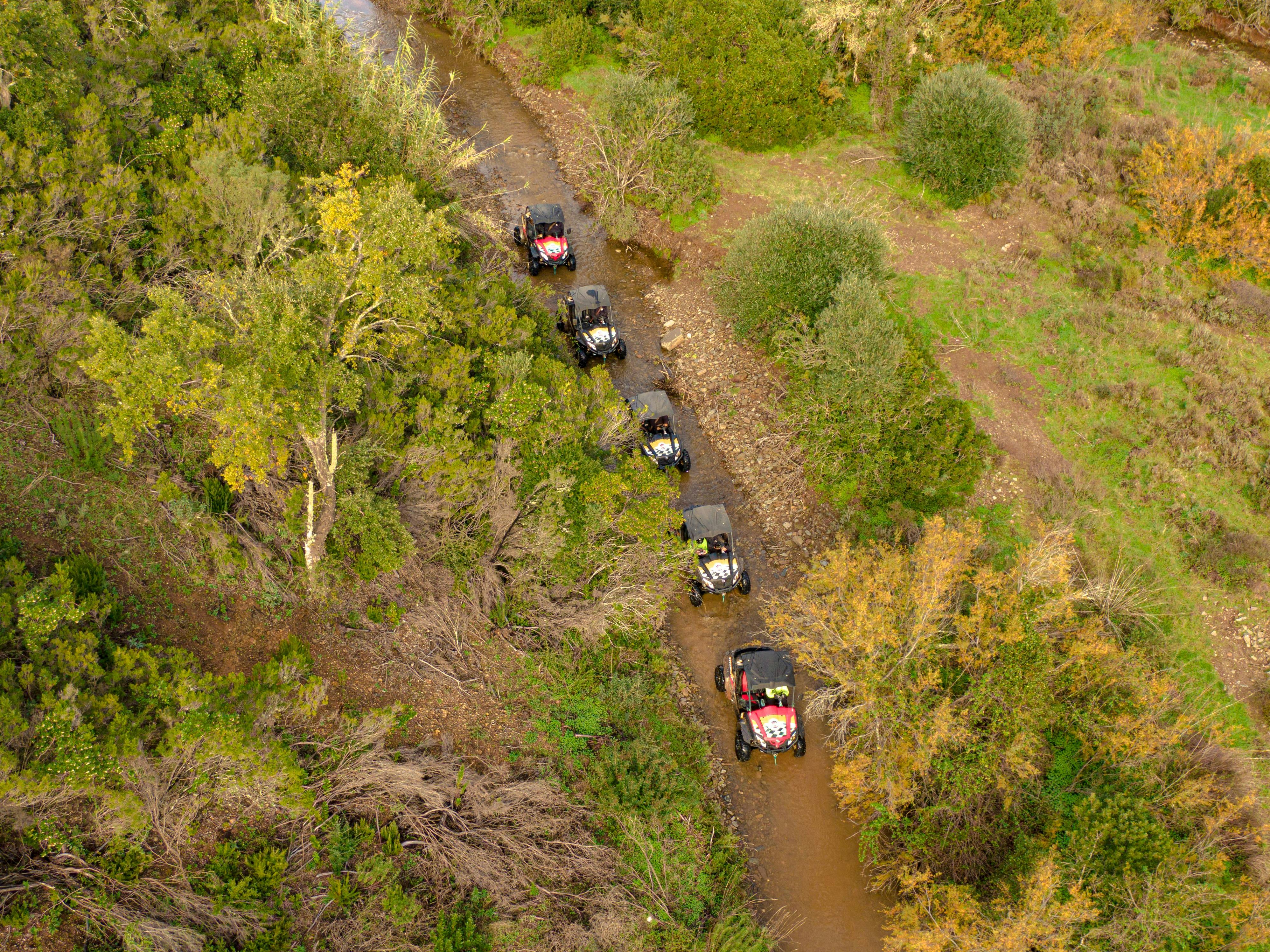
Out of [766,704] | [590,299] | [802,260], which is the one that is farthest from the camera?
[590,299]

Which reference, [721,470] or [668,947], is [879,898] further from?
[721,470]

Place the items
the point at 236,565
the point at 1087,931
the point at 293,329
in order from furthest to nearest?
the point at 236,565 → the point at 1087,931 → the point at 293,329

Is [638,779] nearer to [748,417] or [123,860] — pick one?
[123,860]

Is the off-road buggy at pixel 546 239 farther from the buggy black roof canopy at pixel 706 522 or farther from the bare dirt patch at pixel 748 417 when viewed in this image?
the buggy black roof canopy at pixel 706 522

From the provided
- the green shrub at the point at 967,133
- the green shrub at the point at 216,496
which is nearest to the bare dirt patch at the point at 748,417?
the green shrub at the point at 967,133

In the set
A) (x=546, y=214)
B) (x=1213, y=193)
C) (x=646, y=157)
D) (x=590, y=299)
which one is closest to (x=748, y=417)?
(x=590, y=299)

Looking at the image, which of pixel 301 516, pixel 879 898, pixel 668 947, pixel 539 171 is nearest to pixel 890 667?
pixel 879 898
